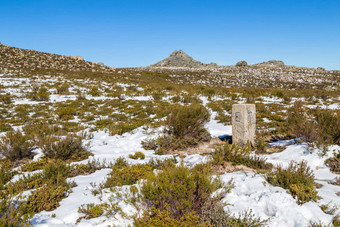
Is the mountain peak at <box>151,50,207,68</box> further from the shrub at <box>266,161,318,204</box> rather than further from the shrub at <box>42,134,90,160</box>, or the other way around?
the shrub at <box>266,161,318,204</box>

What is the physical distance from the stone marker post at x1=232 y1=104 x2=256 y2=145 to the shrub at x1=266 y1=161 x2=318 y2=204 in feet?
6.22

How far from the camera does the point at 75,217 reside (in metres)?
2.43

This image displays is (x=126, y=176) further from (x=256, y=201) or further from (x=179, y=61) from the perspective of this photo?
(x=179, y=61)

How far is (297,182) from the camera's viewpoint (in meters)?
2.76

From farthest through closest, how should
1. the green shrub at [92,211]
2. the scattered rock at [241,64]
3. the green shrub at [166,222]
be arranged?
the scattered rock at [241,64] → the green shrub at [92,211] → the green shrub at [166,222]

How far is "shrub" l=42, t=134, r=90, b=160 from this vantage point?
4477 millimetres

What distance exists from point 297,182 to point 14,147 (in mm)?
5794

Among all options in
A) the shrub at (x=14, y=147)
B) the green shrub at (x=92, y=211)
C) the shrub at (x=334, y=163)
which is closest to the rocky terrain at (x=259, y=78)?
the shrub at (x=334, y=163)

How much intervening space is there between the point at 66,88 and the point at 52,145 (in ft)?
42.8

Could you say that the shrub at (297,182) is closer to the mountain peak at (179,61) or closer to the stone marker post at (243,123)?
the stone marker post at (243,123)

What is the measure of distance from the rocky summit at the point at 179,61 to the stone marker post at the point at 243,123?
6199 cm

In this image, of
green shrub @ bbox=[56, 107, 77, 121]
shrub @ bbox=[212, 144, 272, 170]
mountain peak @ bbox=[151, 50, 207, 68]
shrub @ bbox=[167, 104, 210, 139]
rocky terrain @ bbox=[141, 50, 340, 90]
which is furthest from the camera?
mountain peak @ bbox=[151, 50, 207, 68]

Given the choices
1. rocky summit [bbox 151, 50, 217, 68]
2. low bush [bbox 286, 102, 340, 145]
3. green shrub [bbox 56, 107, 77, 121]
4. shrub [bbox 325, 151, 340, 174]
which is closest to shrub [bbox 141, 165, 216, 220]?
shrub [bbox 325, 151, 340, 174]

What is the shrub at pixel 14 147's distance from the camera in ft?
14.1
